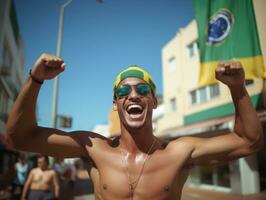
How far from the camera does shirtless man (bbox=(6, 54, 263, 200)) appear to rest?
2.06m

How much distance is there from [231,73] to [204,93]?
1333 cm

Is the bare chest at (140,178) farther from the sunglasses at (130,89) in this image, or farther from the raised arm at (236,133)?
the sunglasses at (130,89)

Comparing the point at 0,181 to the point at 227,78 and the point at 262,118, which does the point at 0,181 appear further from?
the point at 227,78

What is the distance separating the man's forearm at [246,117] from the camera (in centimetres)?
212

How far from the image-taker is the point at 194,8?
948 centimetres

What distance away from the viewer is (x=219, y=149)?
2230 mm

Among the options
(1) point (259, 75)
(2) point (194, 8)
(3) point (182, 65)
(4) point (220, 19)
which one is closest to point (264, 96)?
(1) point (259, 75)

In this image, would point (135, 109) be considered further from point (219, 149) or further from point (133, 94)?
point (219, 149)

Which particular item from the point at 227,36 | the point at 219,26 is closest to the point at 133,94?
the point at 227,36

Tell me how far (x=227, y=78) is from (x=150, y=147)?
876 mm

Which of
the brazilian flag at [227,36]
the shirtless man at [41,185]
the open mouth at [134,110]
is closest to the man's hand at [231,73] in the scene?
the open mouth at [134,110]

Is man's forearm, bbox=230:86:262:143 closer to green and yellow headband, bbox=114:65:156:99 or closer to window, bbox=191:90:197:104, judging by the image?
green and yellow headband, bbox=114:65:156:99

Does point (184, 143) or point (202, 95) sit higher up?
point (202, 95)

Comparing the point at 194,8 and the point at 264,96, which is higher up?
the point at 194,8
